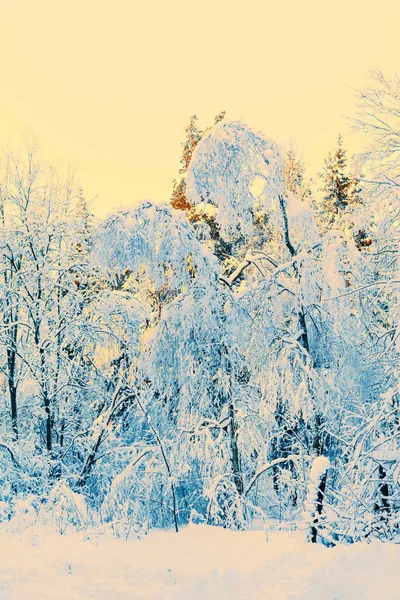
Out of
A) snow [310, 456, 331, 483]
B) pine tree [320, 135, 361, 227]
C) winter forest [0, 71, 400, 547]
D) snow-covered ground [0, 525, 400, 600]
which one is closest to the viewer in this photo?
snow-covered ground [0, 525, 400, 600]

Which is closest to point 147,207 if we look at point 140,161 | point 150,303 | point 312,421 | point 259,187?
point 259,187

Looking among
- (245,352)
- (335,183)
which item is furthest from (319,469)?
(335,183)

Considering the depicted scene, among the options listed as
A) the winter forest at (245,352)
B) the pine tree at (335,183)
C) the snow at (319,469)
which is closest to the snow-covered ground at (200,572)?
the snow at (319,469)

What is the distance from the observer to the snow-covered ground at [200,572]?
3578mm

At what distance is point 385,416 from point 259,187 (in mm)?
4659

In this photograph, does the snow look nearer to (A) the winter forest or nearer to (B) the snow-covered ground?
(B) the snow-covered ground

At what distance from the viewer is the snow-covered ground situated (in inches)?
141

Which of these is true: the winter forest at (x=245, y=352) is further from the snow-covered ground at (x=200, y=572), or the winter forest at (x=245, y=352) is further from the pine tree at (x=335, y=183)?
the pine tree at (x=335, y=183)

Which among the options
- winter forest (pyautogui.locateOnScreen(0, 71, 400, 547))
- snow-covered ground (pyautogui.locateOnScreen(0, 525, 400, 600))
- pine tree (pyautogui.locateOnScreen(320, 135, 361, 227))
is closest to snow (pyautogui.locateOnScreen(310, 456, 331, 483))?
snow-covered ground (pyautogui.locateOnScreen(0, 525, 400, 600))

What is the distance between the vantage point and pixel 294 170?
35.9 feet

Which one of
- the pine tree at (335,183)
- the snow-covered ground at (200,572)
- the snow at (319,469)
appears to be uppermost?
the pine tree at (335,183)

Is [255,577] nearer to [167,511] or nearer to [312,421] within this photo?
[312,421]

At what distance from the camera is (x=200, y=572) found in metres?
4.03

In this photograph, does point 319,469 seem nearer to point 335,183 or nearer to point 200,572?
point 200,572
